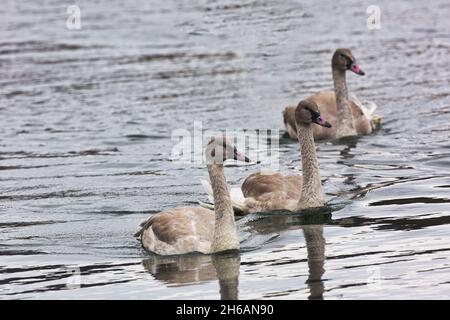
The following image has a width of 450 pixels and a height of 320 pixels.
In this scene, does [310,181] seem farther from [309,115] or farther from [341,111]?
[341,111]

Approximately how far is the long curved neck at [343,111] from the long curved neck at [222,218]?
7.21m

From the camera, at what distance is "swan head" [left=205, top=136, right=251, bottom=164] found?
14.2 meters

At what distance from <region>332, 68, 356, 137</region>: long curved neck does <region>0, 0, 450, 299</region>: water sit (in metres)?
0.42

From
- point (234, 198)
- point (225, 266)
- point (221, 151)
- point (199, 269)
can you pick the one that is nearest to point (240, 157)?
point (221, 151)

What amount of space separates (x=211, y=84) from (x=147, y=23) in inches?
280

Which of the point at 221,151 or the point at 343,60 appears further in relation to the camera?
the point at 343,60

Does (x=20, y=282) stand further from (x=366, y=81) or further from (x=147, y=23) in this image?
(x=147, y=23)

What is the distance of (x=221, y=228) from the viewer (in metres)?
14.2

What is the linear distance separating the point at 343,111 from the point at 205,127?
8.50 feet

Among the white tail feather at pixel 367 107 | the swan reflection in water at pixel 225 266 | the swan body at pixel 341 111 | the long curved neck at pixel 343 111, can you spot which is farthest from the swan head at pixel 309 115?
the white tail feather at pixel 367 107

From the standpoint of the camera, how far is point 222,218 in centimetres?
1422

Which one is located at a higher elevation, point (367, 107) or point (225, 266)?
point (367, 107)

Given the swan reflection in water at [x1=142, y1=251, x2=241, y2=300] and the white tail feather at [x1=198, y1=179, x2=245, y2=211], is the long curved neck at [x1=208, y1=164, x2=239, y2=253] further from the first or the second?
the white tail feather at [x1=198, y1=179, x2=245, y2=211]

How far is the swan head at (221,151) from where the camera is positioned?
560 inches
